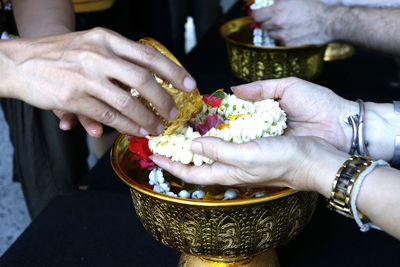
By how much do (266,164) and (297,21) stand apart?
3.17 feet

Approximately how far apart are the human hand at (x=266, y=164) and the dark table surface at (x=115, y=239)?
289 millimetres

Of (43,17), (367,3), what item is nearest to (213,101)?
(43,17)

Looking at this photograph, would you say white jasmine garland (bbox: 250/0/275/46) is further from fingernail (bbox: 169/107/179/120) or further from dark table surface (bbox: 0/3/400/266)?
fingernail (bbox: 169/107/179/120)

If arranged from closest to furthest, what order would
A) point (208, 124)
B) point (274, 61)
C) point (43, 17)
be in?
point (208, 124) < point (43, 17) < point (274, 61)

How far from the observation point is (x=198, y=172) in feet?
2.65

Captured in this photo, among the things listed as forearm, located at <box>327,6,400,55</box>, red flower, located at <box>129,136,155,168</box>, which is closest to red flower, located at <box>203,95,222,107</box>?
red flower, located at <box>129,136,155,168</box>

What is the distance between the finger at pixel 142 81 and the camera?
0.69 meters

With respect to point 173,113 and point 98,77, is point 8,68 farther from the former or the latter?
point 173,113

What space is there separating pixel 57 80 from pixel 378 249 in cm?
82

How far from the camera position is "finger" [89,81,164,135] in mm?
699

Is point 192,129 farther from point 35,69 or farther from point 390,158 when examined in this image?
point 390,158

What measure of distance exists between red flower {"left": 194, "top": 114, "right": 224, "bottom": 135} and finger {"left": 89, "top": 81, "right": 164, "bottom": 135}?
0.20 metres

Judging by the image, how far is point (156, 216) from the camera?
773 mm

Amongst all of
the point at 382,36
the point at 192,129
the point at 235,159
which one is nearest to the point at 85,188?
the point at 192,129
